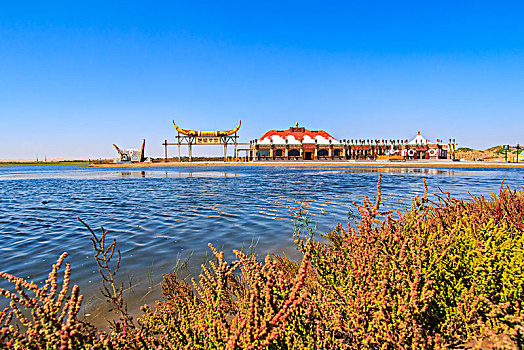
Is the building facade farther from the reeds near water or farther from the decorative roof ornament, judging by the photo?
the reeds near water

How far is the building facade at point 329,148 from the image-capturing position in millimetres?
61000

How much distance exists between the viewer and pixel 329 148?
63.0 meters

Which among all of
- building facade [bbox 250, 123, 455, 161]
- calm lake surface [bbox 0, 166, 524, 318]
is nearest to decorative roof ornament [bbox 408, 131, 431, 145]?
building facade [bbox 250, 123, 455, 161]

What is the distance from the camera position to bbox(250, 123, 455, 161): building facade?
200 ft

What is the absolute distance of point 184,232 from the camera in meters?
7.86

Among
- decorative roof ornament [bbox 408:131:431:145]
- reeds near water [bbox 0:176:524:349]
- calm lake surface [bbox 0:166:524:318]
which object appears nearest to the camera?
reeds near water [bbox 0:176:524:349]

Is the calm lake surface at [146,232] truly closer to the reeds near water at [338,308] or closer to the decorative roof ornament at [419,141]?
the reeds near water at [338,308]

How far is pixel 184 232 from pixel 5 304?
404 cm

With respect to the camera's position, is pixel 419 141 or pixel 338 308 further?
pixel 419 141

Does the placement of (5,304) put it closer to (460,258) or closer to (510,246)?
(460,258)

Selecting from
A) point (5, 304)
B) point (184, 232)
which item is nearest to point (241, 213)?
point (184, 232)

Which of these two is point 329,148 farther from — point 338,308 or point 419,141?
point 338,308

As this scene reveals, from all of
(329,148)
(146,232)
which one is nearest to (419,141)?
(329,148)

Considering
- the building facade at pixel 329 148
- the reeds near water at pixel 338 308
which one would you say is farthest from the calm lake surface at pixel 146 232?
the building facade at pixel 329 148
